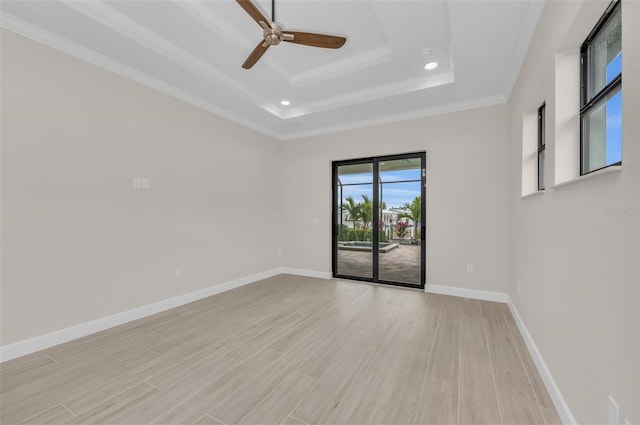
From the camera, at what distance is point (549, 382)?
66.7 inches

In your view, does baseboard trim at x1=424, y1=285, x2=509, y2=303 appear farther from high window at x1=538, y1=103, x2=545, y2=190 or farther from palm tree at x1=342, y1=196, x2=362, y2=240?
high window at x1=538, y1=103, x2=545, y2=190

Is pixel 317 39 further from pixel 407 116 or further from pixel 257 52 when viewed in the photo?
pixel 407 116

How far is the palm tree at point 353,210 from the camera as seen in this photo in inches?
189

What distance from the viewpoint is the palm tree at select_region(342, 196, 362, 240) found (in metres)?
4.80

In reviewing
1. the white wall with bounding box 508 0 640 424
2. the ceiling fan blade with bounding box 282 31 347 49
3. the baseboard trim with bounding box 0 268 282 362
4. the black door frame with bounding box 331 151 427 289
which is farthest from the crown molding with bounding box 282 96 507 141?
the baseboard trim with bounding box 0 268 282 362

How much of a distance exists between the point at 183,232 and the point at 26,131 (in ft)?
5.74

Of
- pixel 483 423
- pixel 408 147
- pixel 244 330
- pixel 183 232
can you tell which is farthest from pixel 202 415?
pixel 408 147

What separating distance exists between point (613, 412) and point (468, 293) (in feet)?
9.51

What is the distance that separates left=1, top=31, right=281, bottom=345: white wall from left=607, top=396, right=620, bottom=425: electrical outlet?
12.6 ft

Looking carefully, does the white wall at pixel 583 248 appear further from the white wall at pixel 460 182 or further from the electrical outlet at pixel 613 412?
the white wall at pixel 460 182

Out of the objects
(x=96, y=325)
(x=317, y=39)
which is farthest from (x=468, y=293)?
(x=96, y=325)

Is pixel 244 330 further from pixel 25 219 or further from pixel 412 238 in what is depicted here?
pixel 412 238

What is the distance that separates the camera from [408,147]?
4.15 meters

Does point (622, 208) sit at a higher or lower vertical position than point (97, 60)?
lower
